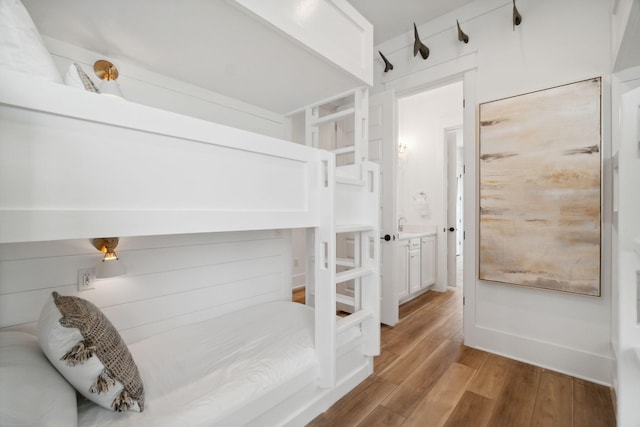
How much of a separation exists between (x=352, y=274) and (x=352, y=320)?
0.94 ft

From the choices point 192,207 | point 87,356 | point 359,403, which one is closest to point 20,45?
point 192,207

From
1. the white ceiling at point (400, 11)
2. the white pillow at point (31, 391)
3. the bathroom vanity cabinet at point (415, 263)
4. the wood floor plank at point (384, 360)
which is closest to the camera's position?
the white pillow at point (31, 391)

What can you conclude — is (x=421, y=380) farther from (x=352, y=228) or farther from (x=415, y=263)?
(x=415, y=263)

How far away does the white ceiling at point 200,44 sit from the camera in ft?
3.91

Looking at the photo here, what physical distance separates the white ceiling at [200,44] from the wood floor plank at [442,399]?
2095 millimetres

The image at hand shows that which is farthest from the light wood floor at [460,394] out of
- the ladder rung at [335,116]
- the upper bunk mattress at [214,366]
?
the ladder rung at [335,116]

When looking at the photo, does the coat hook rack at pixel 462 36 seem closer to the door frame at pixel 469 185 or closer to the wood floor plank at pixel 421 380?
the door frame at pixel 469 185

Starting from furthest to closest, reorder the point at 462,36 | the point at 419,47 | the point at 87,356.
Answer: the point at 419,47 < the point at 462,36 < the point at 87,356

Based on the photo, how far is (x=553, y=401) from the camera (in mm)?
1689

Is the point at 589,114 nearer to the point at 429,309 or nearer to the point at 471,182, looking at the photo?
the point at 471,182

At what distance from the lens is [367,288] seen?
6.27 ft

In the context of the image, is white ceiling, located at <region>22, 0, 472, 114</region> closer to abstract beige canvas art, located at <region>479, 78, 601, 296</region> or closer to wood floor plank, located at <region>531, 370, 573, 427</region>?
abstract beige canvas art, located at <region>479, 78, 601, 296</region>

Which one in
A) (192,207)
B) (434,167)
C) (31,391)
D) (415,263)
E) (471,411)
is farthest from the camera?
(434,167)

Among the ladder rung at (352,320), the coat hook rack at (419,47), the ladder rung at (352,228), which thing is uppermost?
the coat hook rack at (419,47)
